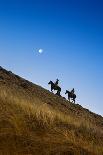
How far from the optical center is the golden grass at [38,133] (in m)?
10.4

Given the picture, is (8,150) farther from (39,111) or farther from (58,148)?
(39,111)

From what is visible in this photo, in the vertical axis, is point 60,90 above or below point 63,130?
above

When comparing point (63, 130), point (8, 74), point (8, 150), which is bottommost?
point (8, 150)

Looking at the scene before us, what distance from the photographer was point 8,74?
4172cm

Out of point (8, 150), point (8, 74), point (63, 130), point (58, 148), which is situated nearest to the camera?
point (8, 150)

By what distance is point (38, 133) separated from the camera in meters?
11.8

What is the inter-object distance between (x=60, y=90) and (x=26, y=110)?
4275cm

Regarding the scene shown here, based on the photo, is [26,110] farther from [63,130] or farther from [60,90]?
[60,90]

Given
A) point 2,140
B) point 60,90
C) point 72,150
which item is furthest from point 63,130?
point 60,90

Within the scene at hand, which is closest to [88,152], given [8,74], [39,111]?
[39,111]

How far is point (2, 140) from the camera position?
34.2ft

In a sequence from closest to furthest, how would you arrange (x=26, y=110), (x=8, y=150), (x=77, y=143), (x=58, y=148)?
(x=8, y=150), (x=58, y=148), (x=77, y=143), (x=26, y=110)

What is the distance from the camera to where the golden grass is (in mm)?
10445

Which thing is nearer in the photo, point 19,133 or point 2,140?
point 2,140
